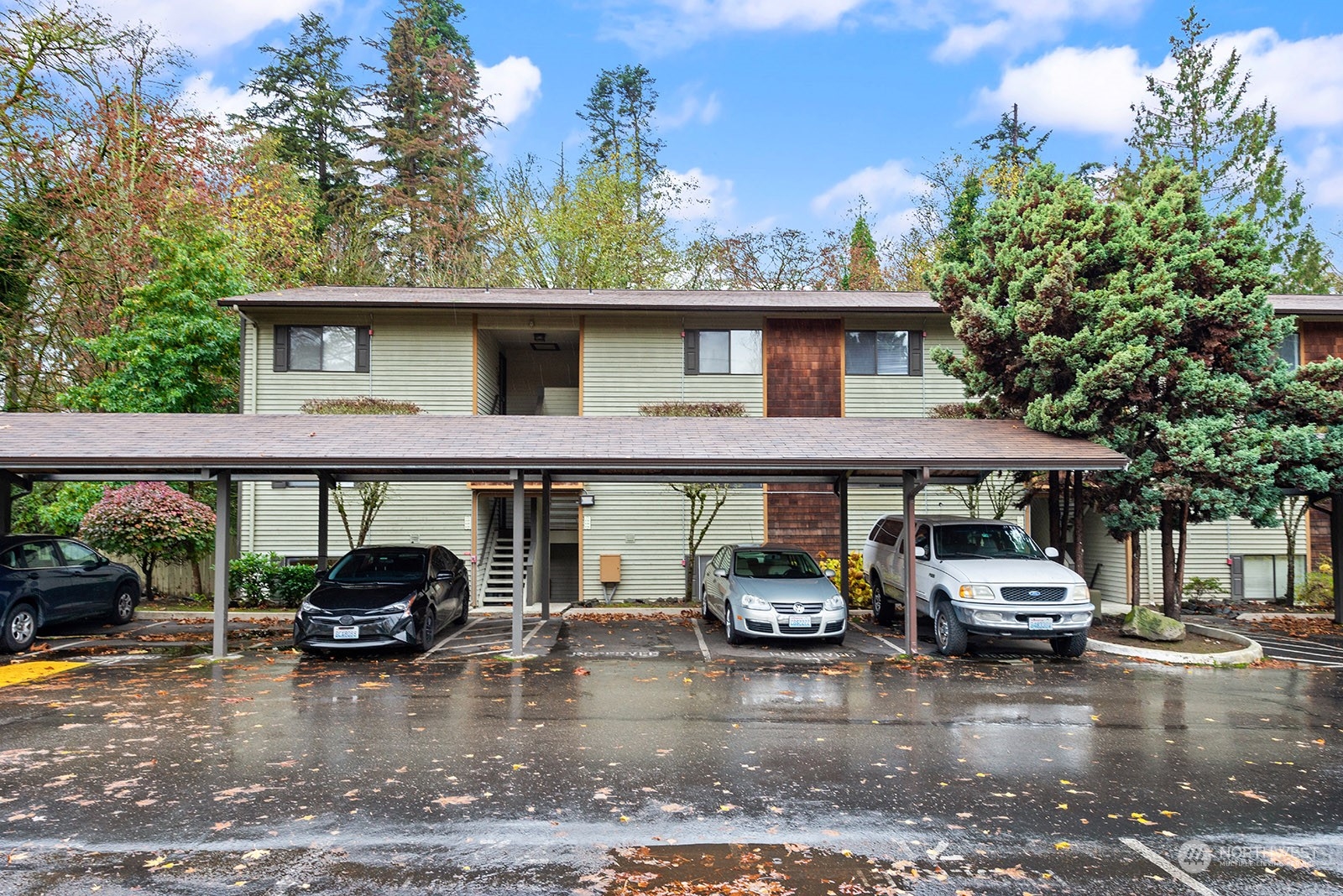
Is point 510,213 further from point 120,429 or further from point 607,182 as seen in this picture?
point 120,429

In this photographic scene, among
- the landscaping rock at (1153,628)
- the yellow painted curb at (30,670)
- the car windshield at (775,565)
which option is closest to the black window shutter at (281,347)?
the yellow painted curb at (30,670)

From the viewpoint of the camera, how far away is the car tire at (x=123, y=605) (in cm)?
1410

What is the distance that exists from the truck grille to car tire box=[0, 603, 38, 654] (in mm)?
13626

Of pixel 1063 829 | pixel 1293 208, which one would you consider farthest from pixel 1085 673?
pixel 1293 208

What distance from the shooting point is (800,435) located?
13391mm

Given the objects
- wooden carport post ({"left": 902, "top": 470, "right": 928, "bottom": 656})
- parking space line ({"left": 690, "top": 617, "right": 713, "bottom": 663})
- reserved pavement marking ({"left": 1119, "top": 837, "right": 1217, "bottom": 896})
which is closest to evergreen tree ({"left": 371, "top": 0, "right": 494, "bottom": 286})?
parking space line ({"left": 690, "top": 617, "right": 713, "bottom": 663})

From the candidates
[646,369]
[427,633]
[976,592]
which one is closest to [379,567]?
[427,633]

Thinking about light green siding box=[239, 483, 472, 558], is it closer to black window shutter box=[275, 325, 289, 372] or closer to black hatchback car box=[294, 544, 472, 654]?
black window shutter box=[275, 325, 289, 372]

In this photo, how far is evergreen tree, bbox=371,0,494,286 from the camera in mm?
31875

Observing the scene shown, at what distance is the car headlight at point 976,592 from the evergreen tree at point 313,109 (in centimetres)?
3036

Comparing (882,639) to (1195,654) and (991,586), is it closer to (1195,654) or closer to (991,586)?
(991,586)

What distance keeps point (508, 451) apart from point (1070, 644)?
27.8 ft

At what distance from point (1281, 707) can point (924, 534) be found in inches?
194

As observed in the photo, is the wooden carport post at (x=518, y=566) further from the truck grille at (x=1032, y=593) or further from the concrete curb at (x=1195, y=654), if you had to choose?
the concrete curb at (x=1195, y=654)
